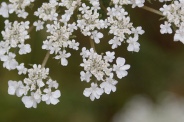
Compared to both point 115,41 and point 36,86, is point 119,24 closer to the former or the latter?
point 115,41

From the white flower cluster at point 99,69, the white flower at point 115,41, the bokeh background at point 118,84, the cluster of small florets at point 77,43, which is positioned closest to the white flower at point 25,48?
the cluster of small florets at point 77,43

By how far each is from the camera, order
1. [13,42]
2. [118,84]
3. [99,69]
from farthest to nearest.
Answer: [118,84] → [13,42] → [99,69]

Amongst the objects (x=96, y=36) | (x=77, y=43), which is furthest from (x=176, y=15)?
(x=77, y=43)

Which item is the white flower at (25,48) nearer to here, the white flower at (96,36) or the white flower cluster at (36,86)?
the white flower cluster at (36,86)

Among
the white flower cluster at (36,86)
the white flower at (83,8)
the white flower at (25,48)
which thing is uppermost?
the white flower at (83,8)

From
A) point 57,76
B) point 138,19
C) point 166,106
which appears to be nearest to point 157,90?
point 166,106

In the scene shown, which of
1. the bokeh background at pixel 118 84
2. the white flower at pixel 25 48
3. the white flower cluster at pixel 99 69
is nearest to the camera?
the white flower cluster at pixel 99 69

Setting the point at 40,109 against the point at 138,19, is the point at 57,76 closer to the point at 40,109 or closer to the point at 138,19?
the point at 40,109

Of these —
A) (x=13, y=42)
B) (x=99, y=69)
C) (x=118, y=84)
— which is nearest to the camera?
(x=99, y=69)

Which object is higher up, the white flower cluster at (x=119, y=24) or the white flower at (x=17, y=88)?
the white flower cluster at (x=119, y=24)
